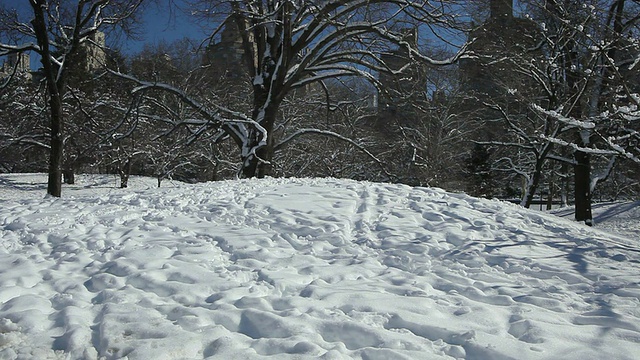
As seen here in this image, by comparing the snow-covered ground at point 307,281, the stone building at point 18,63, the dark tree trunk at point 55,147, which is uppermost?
the stone building at point 18,63

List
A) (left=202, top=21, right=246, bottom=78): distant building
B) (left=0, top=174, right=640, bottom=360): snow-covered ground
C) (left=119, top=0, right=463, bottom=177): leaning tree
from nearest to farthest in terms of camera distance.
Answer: (left=0, top=174, right=640, bottom=360): snow-covered ground < (left=119, top=0, right=463, bottom=177): leaning tree < (left=202, top=21, right=246, bottom=78): distant building

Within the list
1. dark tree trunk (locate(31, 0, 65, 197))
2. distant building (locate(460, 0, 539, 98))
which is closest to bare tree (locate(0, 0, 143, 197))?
dark tree trunk (locate(31, 0, 65, 197))

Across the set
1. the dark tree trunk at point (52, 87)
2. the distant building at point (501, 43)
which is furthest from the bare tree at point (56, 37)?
the distant building at point (501, 43)

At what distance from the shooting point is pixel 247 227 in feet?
18.9

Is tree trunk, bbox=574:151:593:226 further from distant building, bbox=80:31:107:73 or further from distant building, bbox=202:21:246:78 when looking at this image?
distant building, bbox=80:31:107:73

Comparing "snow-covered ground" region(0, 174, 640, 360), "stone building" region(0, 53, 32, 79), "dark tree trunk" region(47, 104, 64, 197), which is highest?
"stone building" region(0, 53, 32, 79)

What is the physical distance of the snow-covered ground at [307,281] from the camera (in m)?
2.93

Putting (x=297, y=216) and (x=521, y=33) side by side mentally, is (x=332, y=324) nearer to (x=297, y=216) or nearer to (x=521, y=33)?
(x=297, y=216)

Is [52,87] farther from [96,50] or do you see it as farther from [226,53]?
[226,53]

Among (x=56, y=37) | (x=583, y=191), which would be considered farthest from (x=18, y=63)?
(x=583, y=191)

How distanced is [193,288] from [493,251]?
3068 millimetres

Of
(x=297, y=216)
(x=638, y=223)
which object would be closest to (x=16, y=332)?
(x=297, y=216)

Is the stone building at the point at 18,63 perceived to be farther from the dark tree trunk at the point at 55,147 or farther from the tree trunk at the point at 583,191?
the tree trunk at the point at 583,191

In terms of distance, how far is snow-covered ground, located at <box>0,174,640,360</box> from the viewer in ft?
9.62
